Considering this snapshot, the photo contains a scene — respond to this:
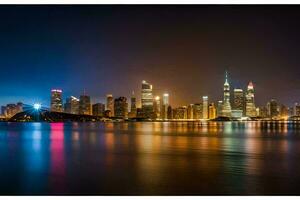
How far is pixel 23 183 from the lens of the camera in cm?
686

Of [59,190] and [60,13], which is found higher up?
[60,13]

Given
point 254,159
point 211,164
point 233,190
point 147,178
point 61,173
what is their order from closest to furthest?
point 233,190
point 147,178
point 61,173
point 211,164
point 254,159

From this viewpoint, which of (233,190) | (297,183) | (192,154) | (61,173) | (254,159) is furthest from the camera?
(192,154)

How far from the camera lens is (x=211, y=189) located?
637cm

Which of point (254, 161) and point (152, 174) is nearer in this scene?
point (152, 174)

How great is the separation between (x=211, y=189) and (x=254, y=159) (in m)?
3.60

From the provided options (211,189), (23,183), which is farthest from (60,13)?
(211,189)

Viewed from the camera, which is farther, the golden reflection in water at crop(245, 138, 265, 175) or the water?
the golden reflection in water at crop(245, 138, 265, 175)

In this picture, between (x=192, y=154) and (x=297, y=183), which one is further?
(x=192, y=154)

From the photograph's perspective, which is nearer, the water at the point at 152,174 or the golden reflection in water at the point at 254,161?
the water at the point at 152,174
